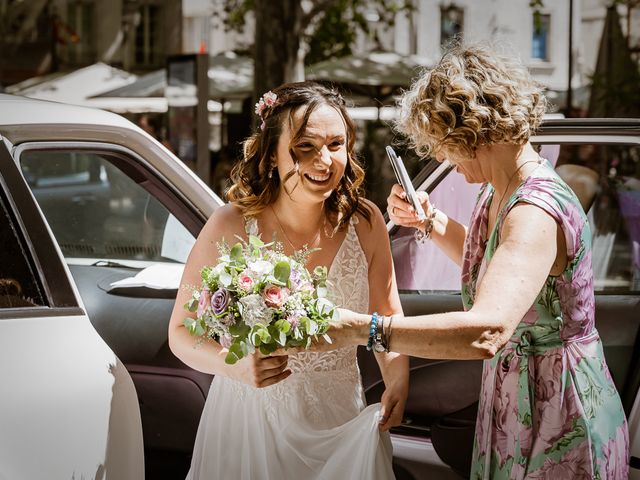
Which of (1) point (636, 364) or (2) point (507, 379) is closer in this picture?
(2) point (507, 379)

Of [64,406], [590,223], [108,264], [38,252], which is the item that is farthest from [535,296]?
[108,264]

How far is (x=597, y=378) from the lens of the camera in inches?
99.8

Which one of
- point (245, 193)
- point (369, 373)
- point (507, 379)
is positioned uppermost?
point (245, 193)

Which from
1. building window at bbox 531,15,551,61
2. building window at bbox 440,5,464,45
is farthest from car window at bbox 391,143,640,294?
building window at bbox 531,15,551,61

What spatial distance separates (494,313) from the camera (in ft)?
7.40

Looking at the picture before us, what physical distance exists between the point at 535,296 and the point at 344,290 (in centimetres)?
71

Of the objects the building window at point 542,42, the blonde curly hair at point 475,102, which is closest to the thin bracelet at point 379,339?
the blonde curly hair at point 475,102

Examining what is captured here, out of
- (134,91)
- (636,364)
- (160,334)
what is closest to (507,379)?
(636,364)

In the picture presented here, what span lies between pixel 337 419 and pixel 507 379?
53 centimetres

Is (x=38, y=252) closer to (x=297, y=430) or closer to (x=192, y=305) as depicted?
(x=192, y=305)

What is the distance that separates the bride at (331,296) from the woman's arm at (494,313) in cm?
39

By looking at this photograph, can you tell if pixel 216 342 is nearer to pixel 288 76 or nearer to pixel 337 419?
pixel 337 419

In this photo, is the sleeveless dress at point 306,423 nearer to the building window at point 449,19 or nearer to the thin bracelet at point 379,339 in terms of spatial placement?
the thin bracelet at point 379,339

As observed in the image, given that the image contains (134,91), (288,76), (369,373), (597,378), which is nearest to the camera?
(597,378)
